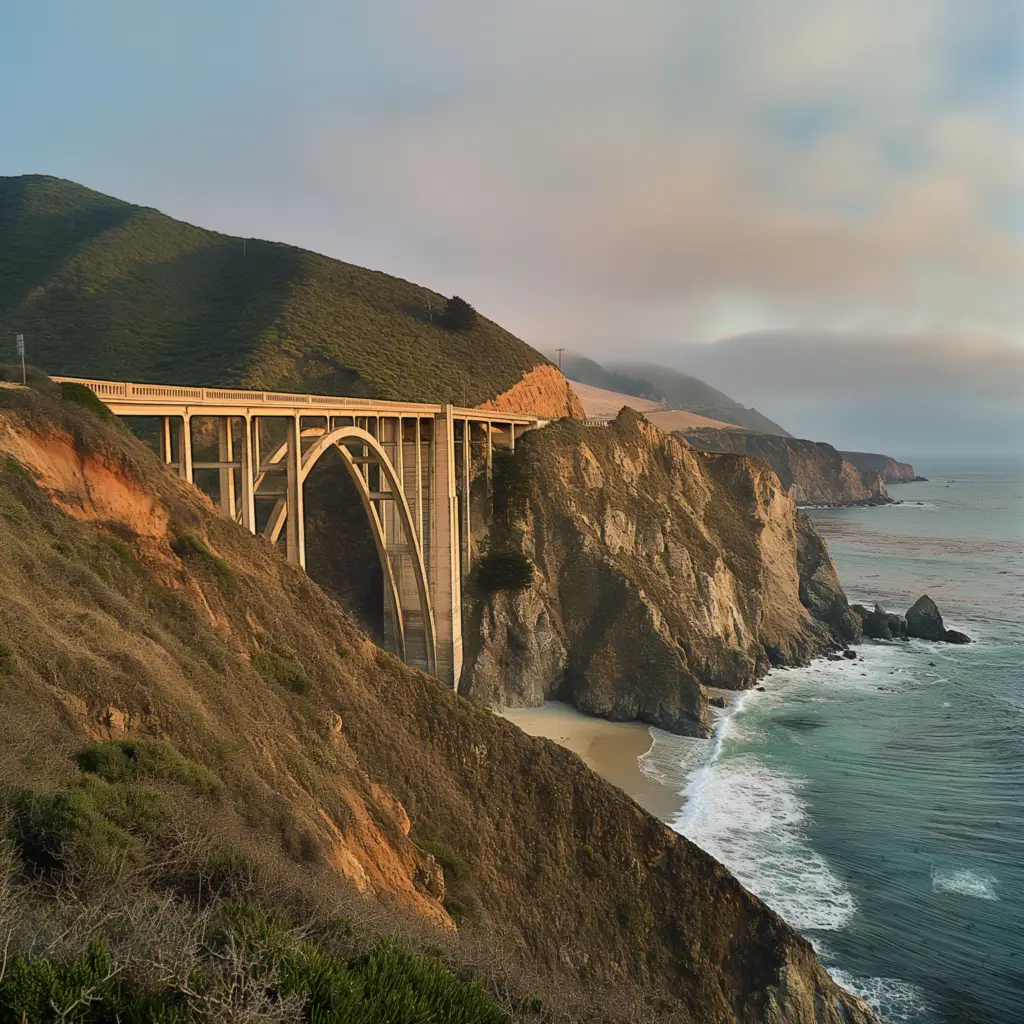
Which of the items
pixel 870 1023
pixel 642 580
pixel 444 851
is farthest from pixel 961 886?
pixel 642 580

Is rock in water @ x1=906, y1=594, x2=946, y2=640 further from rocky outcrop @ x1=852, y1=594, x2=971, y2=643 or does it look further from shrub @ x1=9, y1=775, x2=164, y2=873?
shrub @ x1=9, y1=775, x2=164, y2=873

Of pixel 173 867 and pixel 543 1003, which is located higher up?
pixel 173 867

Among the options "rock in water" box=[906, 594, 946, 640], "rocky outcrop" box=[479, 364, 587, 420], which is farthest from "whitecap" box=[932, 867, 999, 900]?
"rocky outcrop" box=[479, 364, 587, 420]

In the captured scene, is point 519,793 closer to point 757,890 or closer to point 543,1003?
point 757,890

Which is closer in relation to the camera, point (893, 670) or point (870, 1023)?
point (870, 1023)

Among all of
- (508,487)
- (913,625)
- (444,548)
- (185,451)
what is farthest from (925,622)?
(185,451)

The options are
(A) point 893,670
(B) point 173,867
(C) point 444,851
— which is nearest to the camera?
(B) point 173,867
